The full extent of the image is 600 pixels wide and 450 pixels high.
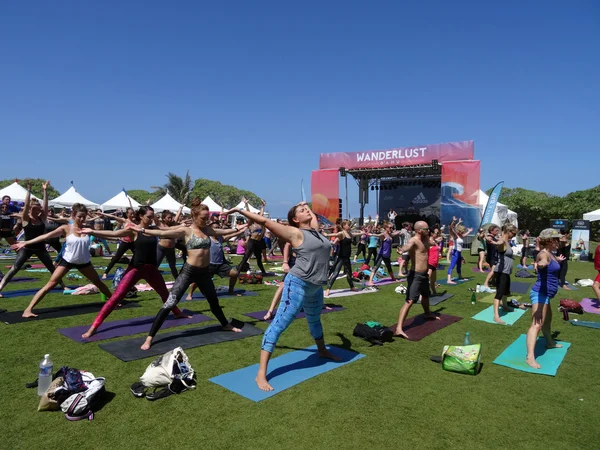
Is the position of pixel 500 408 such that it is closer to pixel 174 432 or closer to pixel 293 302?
pixel 293 302

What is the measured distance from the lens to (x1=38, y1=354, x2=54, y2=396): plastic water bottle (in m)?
3.90

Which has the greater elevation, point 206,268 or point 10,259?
point 206,268

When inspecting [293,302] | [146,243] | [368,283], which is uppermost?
[146,243]

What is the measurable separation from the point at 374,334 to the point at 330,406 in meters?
2.45

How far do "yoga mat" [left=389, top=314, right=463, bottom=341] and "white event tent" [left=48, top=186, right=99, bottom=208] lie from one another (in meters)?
28.0

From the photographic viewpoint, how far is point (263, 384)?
14.3 feet

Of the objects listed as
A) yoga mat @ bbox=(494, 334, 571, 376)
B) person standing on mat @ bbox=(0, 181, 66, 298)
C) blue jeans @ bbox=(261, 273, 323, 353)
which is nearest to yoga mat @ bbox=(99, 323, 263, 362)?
blue jeans @ bbox=(261, 273, 323, 353)

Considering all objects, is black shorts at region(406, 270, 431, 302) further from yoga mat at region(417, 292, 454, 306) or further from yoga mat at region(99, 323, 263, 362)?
yoga mat at region(417, 292, 454, 306)

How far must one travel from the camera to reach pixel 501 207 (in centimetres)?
2998

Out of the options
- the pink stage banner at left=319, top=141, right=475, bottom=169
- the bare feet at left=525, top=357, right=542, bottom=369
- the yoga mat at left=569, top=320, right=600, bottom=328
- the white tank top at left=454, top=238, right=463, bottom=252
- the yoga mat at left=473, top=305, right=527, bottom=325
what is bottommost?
the yoga mat at left=473, top=305, right=527, bottom=325

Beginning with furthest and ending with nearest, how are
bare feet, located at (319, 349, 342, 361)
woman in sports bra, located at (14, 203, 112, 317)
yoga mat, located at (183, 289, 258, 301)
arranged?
yoga mat, located at (183, 289, 258, 301)
woman in sports bra, located at (14, 203, 112, 317)
bare feet, located at (319, 349, 342, 361)

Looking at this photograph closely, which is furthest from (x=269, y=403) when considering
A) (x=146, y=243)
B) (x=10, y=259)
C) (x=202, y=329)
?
(x=10, y=259)

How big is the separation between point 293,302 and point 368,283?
27.8 feet

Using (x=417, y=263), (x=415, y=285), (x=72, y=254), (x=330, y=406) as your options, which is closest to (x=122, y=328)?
(x=72, y=254)
